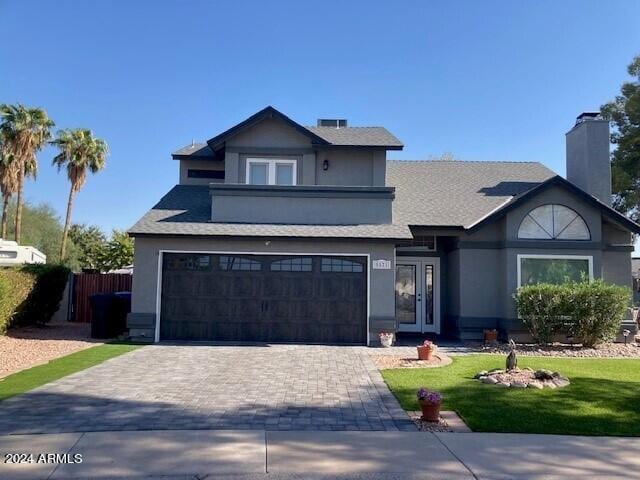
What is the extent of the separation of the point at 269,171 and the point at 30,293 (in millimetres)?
8624

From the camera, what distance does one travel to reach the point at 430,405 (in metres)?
6.68

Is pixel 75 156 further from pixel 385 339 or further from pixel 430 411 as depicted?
pixel 430 411

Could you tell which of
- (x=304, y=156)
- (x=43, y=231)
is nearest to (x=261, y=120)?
(x=304, y=156)

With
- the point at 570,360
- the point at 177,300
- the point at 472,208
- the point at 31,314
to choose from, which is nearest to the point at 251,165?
the point at 177,300

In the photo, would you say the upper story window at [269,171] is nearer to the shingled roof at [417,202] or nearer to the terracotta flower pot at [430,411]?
the shingled roof at [417,202]

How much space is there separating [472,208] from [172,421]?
1268cm

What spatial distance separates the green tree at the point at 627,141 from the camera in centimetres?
2711

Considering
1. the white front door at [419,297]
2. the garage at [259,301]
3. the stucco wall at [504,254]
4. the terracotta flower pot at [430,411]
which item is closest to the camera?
the terracotta flower pot at [430,411]

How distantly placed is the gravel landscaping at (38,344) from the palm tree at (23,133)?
582 inches

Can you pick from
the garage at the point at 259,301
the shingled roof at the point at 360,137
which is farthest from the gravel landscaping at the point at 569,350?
the shingled roof at the point at 360,137

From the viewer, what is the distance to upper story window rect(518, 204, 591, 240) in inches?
603


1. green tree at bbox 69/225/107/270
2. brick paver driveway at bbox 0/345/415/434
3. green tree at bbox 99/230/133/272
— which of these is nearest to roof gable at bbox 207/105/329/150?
brick paver driveway at bbox 0/345/415/434

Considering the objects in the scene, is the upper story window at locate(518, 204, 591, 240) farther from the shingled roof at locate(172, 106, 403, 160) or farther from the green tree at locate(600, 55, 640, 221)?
the green tree at locate(600, 55, 640, 221)

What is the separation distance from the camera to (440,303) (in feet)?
56.7
